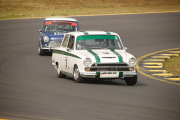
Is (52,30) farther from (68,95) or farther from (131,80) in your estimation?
(68,95)

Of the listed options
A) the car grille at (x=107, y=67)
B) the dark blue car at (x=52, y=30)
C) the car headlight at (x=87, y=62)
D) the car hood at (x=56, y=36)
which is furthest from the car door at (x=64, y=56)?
the dark blue car at (x=52, y=30)

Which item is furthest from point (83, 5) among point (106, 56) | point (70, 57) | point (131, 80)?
point (106, 56)

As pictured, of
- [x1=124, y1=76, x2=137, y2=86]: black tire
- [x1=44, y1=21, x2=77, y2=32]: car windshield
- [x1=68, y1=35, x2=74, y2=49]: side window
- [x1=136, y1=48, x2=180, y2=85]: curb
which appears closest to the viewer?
[x1=124, y1=76, x2=137, y2=86]: black tire

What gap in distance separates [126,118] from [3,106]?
2599 mm

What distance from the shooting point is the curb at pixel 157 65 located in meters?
16.1

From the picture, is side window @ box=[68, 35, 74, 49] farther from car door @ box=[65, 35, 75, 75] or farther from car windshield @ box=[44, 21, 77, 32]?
car windshield @ box=[44, 21, 77, 32]

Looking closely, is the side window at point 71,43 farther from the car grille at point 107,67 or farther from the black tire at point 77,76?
the car grille at point 107,67

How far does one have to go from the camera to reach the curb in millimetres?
16091

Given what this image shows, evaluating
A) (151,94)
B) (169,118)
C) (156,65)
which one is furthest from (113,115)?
(156,65)

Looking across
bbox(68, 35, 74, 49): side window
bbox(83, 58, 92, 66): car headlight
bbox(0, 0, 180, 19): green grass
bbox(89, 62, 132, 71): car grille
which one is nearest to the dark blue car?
bbox(68, 35, 74, 49): side window

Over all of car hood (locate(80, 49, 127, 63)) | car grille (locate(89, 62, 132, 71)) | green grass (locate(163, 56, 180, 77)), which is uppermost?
car hood (locate(80, 49, 127, 63))

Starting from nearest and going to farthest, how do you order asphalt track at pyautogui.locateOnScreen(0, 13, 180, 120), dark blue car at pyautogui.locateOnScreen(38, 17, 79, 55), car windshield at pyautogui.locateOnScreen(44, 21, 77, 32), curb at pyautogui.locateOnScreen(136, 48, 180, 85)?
1. asphalt track at pyautogui.locateOnScreen(0, 13, 180, 120)
2. curb at pyautogui.locateOnScreen(136, 48, 180, 85)
3. dark blue car at pyautogui.locateOnScreen(38, 17, 79, 55)
4. car windshield at pyautogui.locateOnScreen(44, 21, 77, 32)

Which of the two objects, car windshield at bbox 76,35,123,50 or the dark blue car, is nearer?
car windshield at bbox 76,35,123,50

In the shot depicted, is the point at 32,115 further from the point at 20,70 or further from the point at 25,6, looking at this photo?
the point at 25,6
